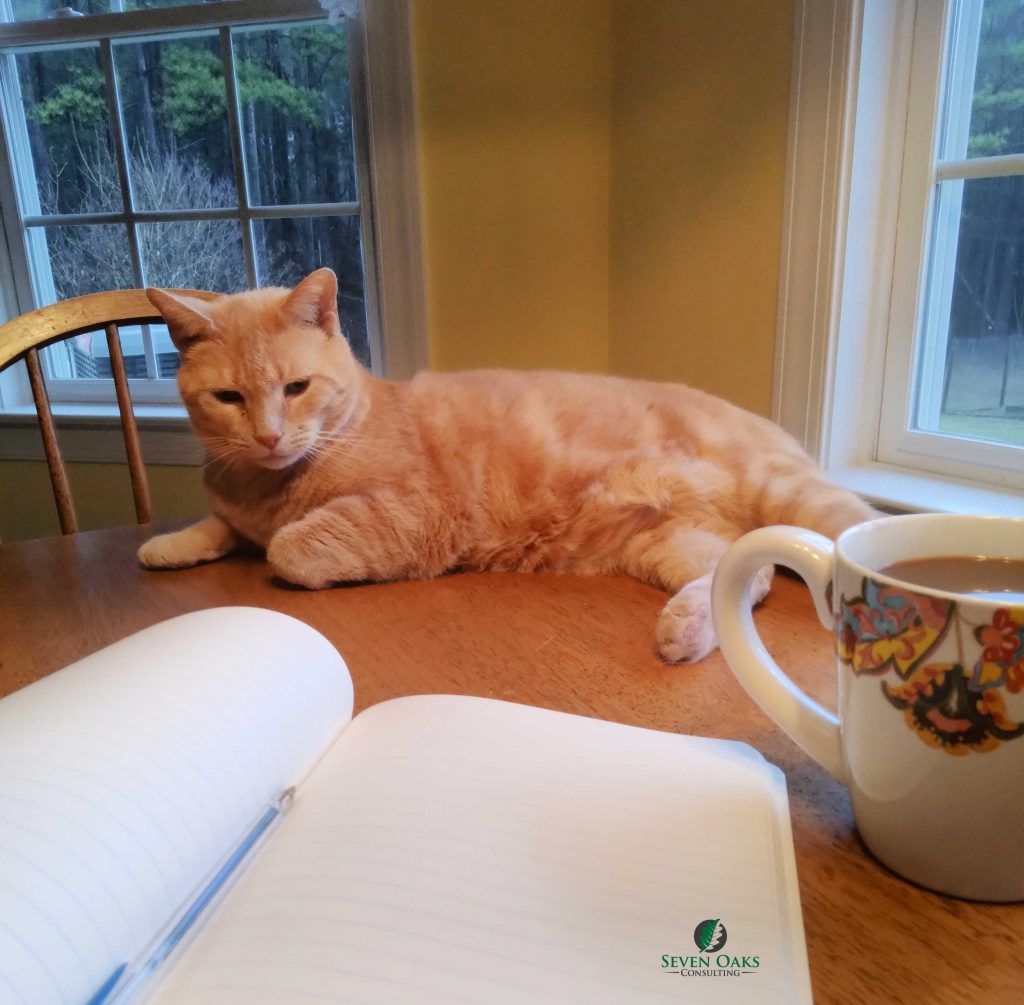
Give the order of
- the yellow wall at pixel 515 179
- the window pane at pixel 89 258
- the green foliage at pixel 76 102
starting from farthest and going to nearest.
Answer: the window pane at pixel 89 258 < the green foliage at pixel 76 102 < the yellow wall at pixel 515 179

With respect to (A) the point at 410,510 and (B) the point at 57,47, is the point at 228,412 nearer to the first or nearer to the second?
(A) the point at 410,510

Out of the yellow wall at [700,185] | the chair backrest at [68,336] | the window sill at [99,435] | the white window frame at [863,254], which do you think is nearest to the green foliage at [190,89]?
the window sill at [99,435]

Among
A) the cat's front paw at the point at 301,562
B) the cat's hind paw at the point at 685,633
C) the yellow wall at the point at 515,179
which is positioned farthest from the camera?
the yellow wall at the point at 515,179

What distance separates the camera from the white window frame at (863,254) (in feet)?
3.79

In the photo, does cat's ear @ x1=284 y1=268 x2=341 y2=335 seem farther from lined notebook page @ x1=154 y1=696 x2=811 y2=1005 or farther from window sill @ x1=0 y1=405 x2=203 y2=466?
window sill @ x1=0 y1=405 x2=203 y2=466

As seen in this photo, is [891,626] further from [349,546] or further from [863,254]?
[863,254]

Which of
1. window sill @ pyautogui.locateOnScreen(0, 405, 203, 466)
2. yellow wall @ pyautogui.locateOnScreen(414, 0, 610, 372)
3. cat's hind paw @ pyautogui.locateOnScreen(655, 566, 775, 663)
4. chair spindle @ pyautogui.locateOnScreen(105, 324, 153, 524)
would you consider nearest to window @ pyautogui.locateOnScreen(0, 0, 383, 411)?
window sill @ pyautogui.locateOnScreen(0, 405, 203, 466)

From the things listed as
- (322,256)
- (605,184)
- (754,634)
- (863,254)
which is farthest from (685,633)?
(322,256)

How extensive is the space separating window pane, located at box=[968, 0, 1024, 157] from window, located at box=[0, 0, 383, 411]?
1.18 m

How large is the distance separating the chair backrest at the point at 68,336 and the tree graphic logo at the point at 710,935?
113 cm

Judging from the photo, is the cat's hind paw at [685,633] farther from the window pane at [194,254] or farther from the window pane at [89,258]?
the window pane at [89,258]

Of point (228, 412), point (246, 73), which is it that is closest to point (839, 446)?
point (228, 412)

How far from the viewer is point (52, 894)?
32cm

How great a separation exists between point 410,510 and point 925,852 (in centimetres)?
71
